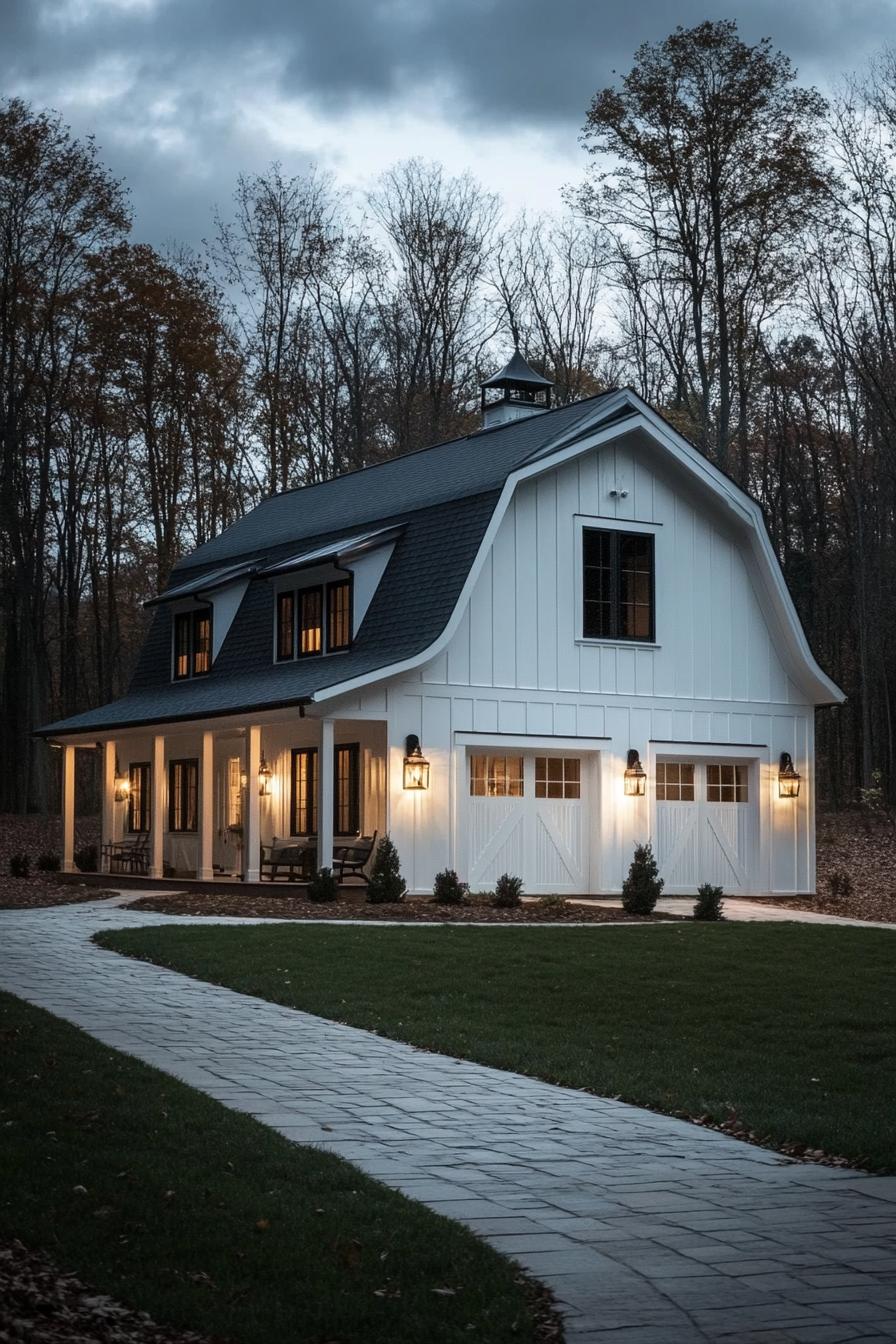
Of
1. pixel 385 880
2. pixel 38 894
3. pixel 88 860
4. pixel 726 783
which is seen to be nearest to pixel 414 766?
pixel 385 880

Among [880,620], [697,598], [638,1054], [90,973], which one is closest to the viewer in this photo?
[638,1054]

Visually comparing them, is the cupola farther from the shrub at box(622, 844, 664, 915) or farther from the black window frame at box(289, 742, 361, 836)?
the shrub at box(622, 844, 664, 915)

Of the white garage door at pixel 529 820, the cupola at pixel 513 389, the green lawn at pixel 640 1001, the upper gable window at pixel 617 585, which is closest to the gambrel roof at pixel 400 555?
the upper gable window at pixel 617 585

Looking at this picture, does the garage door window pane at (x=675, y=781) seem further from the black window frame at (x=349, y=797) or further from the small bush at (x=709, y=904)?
the small bush at (x=709, y=904)

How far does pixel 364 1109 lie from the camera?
8562 mm

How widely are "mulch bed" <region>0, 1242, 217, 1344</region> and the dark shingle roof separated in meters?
16.8

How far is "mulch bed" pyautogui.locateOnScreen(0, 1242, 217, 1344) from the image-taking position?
4.51 m

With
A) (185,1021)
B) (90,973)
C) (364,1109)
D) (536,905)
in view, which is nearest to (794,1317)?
(364,1109)

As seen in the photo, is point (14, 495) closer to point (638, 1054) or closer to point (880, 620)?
point (880, 620)

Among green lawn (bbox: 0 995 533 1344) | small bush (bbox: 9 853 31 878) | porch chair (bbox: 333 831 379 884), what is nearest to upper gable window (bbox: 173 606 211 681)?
small bush (bbox: 9 853 31 878)

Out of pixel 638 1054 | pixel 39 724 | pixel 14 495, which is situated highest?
pixel 14 495

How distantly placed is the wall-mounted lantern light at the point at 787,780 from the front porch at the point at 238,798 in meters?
6.41

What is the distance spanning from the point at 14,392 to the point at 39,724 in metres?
7.51

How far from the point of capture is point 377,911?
2005 cm
